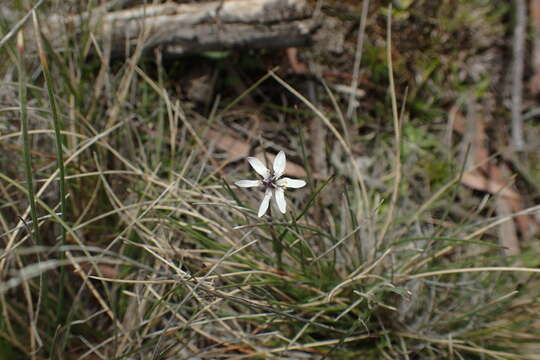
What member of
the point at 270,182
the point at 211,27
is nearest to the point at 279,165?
the point at 270,182

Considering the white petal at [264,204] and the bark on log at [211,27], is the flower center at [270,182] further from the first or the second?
the bark on log at [211,27]

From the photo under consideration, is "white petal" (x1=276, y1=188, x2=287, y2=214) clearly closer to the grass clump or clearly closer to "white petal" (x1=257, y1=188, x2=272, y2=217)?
"white petal" (x1=257, y1=188, x2=272, y2=217)

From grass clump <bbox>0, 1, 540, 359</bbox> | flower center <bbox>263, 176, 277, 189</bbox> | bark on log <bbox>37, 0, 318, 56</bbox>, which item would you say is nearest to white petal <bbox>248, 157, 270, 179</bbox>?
flower center <bbox>263, 176, 277, 189</bbox>

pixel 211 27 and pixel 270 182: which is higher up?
pixel 211 27

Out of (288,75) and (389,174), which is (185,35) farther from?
(389,174)

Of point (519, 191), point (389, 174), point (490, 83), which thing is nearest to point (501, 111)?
point (490, 83)

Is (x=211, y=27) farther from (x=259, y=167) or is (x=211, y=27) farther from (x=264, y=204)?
(x=264, y=204)

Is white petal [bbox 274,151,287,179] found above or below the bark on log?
below

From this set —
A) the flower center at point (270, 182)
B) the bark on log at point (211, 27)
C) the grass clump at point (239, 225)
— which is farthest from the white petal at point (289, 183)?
the bark on log at point (211, 27)

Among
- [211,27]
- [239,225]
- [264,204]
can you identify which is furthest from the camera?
[211,27]
